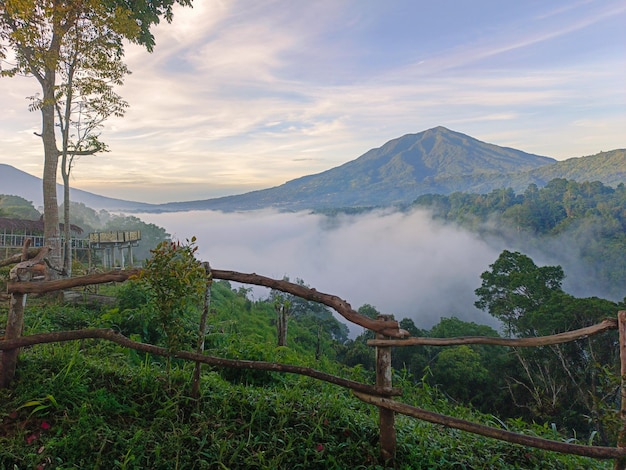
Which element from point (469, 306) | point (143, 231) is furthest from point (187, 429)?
point (469, 306)

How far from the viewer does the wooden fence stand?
2.17 meters

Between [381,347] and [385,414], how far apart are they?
451 mm

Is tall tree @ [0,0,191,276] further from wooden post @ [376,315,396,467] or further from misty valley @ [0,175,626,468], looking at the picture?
wooden post @ [376,315,396,467]

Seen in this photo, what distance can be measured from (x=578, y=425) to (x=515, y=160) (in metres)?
194

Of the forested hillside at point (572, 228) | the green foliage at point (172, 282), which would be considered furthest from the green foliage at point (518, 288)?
the forested hillside at point (572, 228)

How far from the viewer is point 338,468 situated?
2.35 metres

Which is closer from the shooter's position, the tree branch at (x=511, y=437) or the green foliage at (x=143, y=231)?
the tree branch at (x=511, y=437)

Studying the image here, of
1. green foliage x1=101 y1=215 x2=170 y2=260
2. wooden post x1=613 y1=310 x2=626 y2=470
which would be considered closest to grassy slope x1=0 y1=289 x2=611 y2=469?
wooden post x1=613 y1=310 x2=626 y2=470

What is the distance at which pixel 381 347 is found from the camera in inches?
96.8

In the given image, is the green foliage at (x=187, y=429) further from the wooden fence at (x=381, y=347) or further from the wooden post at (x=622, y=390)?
the wooden post at (x=622, y=390)

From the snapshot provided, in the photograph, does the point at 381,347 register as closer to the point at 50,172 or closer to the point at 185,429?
the point at 185,429

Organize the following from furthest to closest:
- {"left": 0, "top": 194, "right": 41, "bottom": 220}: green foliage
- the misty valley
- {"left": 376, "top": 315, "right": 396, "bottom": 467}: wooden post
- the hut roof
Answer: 1. {"left": 0, "top": 194, "right": 41, "bottom": 220}: green foliage
2. the hut roof
3. the misty valley
4. {"left": 376, "top": 315, "right": 396, "bottom": 467}: wooden post

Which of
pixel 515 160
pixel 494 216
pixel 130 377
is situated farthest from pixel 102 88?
pixel 515 160

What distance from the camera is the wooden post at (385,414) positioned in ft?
8.07
